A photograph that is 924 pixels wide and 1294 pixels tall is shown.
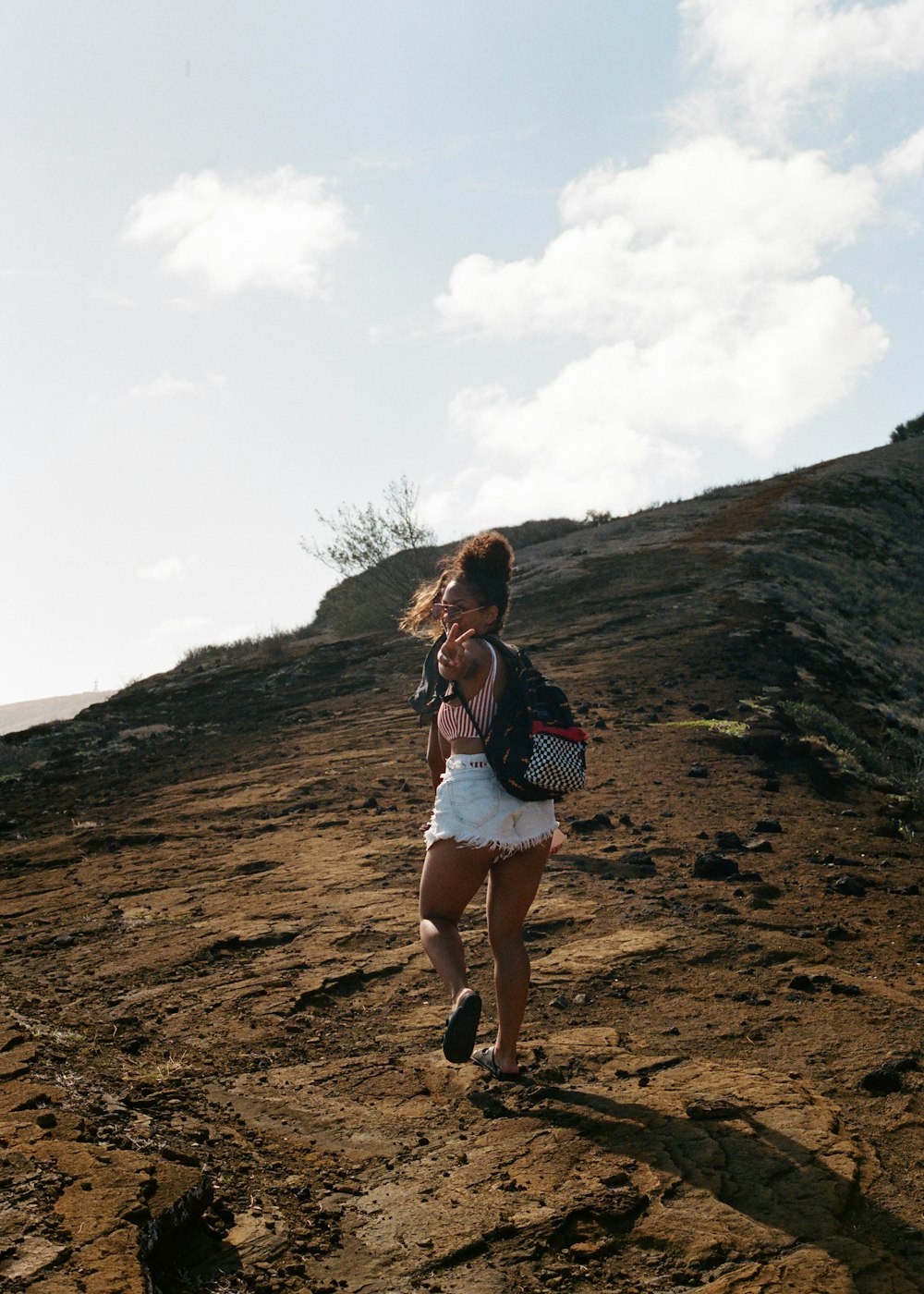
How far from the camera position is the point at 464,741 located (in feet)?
12.6

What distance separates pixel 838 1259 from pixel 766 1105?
0.86m

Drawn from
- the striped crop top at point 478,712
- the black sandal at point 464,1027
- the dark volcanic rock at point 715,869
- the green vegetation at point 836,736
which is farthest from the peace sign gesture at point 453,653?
the green vegetation at point 836,736

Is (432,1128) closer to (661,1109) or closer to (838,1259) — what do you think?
(661,1109)

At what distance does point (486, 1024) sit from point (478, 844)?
49.3 inches

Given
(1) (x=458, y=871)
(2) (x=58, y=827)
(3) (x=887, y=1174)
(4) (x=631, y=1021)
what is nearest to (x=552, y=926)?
(4) (x=631, y=1021)

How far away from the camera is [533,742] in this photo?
3.73 meters

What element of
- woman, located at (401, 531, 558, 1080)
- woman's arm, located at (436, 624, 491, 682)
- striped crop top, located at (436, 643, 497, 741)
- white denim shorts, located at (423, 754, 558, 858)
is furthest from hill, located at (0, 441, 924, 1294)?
woman's arm, located at (436, 624, 491, 682)

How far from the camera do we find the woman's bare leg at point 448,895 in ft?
12.3

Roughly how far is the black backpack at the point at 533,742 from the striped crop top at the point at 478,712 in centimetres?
2

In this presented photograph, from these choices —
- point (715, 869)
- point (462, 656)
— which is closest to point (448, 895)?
point (462, 656)

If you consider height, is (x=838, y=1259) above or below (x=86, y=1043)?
below

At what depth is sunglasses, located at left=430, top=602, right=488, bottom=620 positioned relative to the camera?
395 cm

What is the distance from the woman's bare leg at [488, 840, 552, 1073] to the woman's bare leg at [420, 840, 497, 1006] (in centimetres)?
7

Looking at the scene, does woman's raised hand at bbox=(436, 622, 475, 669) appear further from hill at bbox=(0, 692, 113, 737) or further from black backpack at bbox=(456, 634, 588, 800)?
hill at bbox=(0, 692, 113, 737)
